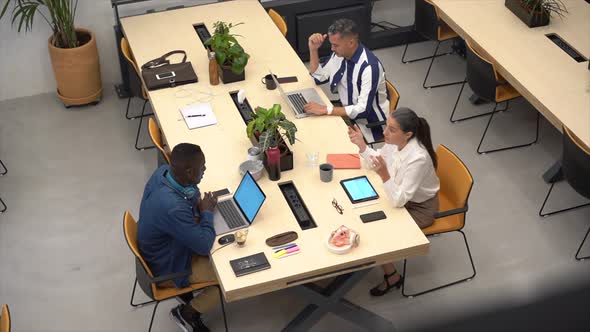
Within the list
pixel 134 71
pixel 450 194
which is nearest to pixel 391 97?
pixel 450 194

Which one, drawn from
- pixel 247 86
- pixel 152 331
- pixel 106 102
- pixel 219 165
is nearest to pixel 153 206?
pixel 219 165

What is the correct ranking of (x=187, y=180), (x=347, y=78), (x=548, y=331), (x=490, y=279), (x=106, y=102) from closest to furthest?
(x=548, y=331) < (x=187, y=180) < (x=490, y=279) < (x=347, y=78) < (x=106, y=102)

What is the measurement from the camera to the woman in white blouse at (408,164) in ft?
12.9

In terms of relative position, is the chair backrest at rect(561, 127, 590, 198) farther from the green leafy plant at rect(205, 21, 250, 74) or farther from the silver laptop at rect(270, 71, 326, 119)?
the green leafy plant at rect(205, 21, 250, 74)

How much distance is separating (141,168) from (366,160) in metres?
2.16

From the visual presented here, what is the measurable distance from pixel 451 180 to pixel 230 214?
138 centimetres

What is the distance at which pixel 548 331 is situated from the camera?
577mm

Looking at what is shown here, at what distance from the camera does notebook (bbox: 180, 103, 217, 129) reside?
4.68 m

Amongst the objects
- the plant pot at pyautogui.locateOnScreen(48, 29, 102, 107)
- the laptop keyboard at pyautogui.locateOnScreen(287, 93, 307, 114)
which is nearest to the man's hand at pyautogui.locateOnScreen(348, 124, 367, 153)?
the laptop keyboard at pyautogui.locateOnScreen(287, 93, 307, 114)

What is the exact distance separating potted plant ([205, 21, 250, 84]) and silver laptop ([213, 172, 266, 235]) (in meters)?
1.29

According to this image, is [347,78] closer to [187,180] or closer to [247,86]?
[247,86]

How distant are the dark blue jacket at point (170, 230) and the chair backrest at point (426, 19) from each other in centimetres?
324

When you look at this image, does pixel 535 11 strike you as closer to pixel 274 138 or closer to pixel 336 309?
pixel 274 138

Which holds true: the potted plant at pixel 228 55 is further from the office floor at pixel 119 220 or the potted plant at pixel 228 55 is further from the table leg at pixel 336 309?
the table leg at pixel 336 309
